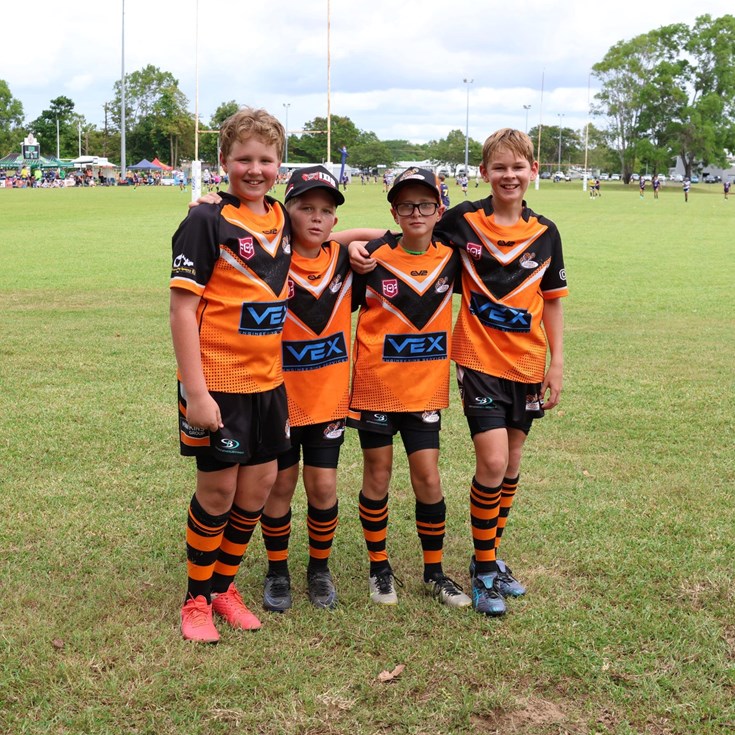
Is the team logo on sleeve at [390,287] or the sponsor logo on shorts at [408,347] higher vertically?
the team logo on sleeve at [390,287]

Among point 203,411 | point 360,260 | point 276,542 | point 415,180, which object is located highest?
point 415,180

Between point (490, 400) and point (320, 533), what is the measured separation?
0.95m

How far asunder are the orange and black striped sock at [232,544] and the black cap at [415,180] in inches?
57.7

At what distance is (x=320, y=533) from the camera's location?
3.94 m

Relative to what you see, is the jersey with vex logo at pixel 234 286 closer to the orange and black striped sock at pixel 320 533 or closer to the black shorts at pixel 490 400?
the orange and black striped sock at pixel 320 533

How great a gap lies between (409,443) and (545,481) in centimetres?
183

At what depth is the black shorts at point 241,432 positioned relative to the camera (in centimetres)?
342

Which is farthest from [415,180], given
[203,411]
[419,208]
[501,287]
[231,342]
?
[203,411]

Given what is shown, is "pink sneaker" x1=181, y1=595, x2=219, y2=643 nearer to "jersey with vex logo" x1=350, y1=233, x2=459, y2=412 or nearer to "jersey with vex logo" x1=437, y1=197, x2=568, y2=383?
"jersey with vex logo" x1=350, y1=233, x2=459, y2=412

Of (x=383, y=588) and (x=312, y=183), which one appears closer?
(x=312, y=183)

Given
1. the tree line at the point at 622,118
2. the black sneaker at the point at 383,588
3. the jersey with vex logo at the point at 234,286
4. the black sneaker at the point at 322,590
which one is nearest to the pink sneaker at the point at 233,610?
the black sneaker at the point at 322,590

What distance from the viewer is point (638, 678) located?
127 inches

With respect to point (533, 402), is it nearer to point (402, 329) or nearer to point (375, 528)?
point (402, 329)

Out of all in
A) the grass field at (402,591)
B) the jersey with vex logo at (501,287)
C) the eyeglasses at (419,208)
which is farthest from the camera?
the jersey with vex logo at (501,287)
